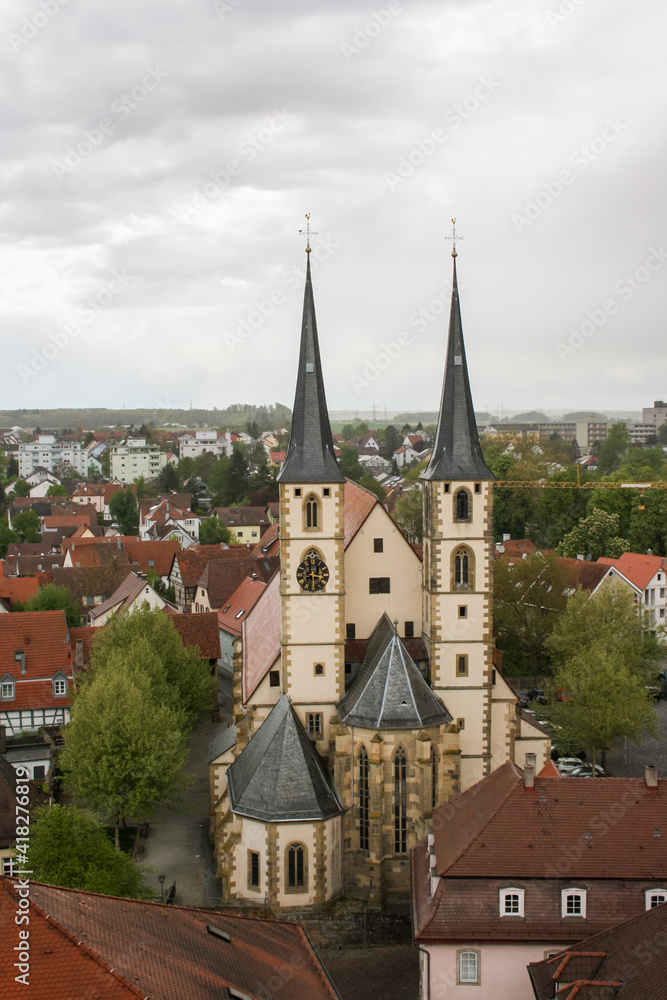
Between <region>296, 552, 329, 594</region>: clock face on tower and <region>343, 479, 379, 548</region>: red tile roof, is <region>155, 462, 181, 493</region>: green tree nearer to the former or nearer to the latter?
<region>343, 479, 379, 548</region>: red tile roof

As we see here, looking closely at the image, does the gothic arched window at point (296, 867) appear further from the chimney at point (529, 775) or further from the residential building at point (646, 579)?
the residential building at point (646, 579)

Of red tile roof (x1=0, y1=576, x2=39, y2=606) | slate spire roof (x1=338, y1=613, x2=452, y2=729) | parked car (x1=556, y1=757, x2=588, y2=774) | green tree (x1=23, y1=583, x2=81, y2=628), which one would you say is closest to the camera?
slate spire roof (x1=338, y1=613, x2=452, y2=729)

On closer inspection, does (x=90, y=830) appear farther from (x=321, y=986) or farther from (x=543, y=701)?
(x=543, y=701)

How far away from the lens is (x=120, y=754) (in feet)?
116

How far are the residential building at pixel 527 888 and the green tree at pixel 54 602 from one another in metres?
42.7

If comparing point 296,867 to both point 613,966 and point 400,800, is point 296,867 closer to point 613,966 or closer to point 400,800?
point 400,800

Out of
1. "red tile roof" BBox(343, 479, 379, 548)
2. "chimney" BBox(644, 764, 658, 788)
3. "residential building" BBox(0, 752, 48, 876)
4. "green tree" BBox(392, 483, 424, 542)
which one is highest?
"red tile roof" BBox(343, 479, 379, 548)

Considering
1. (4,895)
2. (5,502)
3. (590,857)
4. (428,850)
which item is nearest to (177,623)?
(428,850)

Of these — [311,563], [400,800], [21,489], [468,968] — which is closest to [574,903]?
[468,968]

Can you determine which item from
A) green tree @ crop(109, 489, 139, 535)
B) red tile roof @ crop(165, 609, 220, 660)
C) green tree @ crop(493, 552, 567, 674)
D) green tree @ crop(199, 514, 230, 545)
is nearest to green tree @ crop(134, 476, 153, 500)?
green tree @ crop(109, 489, 139, 535)

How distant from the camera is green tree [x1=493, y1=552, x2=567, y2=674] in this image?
195 feet

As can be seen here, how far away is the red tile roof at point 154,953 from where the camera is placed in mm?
14102

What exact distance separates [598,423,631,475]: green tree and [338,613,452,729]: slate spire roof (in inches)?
6006

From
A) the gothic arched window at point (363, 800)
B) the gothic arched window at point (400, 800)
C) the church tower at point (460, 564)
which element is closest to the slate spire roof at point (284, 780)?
the gothic arched window at point (363, 800)
